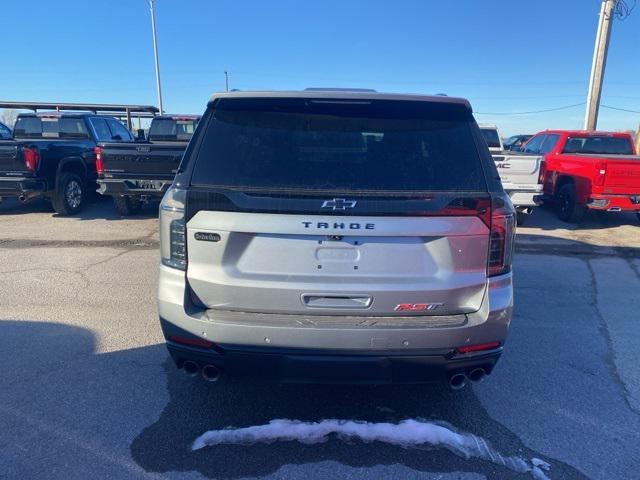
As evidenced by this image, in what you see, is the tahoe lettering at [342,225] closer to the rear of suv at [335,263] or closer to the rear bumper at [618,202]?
the rear of suv at [335,263]

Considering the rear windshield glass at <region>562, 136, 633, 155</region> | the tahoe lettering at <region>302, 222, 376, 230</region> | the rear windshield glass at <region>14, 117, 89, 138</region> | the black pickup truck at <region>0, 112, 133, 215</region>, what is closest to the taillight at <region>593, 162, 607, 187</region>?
the rear windshield glass at <region>562, 136, 633, 155</region>

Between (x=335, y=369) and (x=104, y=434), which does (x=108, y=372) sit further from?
(x=335, y=369)

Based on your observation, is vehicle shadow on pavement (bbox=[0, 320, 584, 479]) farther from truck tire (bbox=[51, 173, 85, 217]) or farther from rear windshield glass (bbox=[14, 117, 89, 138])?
rear windshield glass (bbox=[14, 117, 89, 138])

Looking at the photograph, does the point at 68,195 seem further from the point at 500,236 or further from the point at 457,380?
the point at 500,236

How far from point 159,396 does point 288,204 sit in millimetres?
1789

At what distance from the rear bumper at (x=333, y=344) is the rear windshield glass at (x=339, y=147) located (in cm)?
67

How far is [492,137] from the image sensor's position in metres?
13.0

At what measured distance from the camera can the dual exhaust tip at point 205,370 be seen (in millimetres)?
2795

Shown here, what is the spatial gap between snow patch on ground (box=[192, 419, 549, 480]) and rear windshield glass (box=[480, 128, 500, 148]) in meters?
11.0

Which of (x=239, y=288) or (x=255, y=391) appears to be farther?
(x=255, y=391)

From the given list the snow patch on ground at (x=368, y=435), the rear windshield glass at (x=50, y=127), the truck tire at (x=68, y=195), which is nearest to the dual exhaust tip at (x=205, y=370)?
the snow patch on ground at (x=368, y=435)

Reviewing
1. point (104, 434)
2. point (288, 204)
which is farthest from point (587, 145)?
point (104, 434)

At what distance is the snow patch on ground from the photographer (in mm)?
2863

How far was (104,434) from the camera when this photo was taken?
297 centimetres
